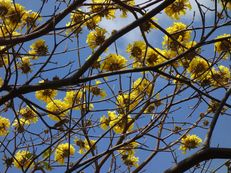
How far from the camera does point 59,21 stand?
262cm

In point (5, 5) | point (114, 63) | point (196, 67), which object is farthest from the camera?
point (196, 67)

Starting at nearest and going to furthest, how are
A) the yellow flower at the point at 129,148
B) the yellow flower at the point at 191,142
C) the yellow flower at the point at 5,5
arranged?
1. the yellow flower at the point at 129,148
2. the yellow flower at the point at 5,5
3. the yellow flower at the point at 191,142

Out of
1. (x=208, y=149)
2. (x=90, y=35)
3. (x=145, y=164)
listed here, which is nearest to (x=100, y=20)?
(x=90, y=35)

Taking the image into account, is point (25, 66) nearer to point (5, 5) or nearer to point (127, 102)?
point (5, 5)

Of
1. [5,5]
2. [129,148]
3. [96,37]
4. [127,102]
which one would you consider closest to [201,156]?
[129,148]

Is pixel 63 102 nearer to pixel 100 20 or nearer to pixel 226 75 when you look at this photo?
pixel 100 20

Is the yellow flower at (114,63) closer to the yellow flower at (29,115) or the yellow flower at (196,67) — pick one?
the yellow flower at (196,67)

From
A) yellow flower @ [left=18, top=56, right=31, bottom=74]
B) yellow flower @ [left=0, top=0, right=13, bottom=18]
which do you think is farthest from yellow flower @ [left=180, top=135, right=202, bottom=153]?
yellow flower @ [left=0, top=0, right=13, bottom=18]

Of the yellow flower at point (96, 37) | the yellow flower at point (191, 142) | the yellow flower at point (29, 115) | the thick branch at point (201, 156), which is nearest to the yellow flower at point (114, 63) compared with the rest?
the yellow flower at point (96, 37)

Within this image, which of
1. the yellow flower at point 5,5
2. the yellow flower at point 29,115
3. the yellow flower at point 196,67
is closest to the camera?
the yellow flower at point 5,5

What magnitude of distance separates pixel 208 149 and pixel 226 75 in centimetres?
298

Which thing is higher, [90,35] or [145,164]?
[90,35]

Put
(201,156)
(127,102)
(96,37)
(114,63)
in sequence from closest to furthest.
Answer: (201,156) → (127,102) → (114,63) → (96,37)

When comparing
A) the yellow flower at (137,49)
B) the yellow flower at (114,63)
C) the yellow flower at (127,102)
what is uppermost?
the yellow flower at (137,49)
